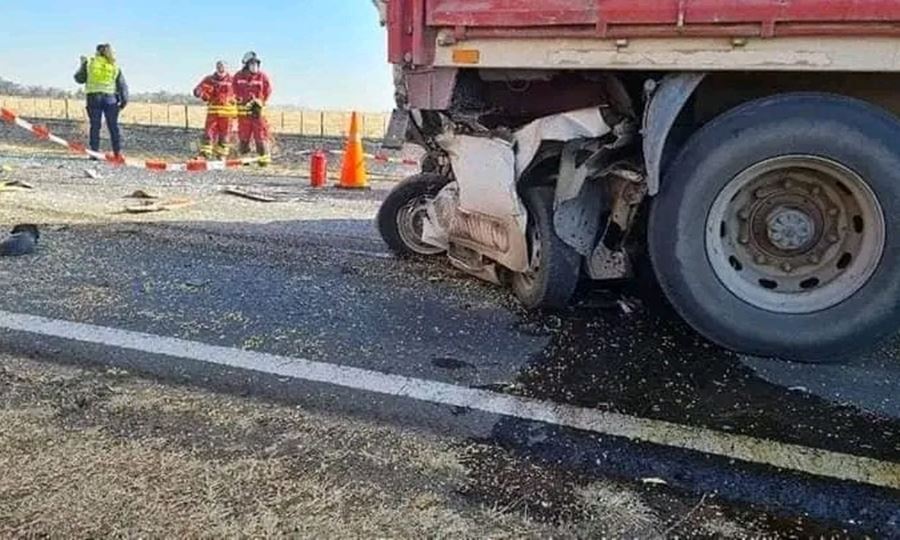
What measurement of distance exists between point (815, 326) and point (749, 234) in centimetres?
48

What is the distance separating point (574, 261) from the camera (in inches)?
142

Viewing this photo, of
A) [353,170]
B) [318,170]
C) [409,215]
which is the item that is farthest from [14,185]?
[409,215]

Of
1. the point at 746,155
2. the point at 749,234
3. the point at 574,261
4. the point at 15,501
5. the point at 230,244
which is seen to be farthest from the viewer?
the point at 230,244

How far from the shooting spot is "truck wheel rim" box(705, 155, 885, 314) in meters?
3.17

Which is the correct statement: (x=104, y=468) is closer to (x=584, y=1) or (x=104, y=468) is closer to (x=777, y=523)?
(x=777, y=523)

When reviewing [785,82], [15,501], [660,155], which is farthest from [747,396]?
[15,501]

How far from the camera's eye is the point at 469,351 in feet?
10.8

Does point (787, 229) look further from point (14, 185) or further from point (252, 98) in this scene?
point (252, 98)

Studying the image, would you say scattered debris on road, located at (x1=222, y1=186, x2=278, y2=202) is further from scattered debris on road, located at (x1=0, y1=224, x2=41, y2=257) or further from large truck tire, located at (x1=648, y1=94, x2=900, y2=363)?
large truck tire, located at (x1=648, y1=94, x2=900, y2=363)

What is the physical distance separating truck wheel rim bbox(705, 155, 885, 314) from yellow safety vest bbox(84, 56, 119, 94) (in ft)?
39.6

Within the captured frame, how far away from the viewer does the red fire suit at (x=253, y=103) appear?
523 inches

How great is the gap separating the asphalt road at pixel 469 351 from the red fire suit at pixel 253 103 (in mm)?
8195

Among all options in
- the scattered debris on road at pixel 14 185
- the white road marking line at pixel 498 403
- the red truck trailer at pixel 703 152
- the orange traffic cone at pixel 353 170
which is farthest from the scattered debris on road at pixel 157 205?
the red truck trailer at pixel 703 152

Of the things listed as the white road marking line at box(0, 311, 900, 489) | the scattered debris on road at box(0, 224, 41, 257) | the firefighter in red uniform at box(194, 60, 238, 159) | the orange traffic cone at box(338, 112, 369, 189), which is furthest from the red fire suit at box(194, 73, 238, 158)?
the white road marking line at box(0, 311, 900, 489)
